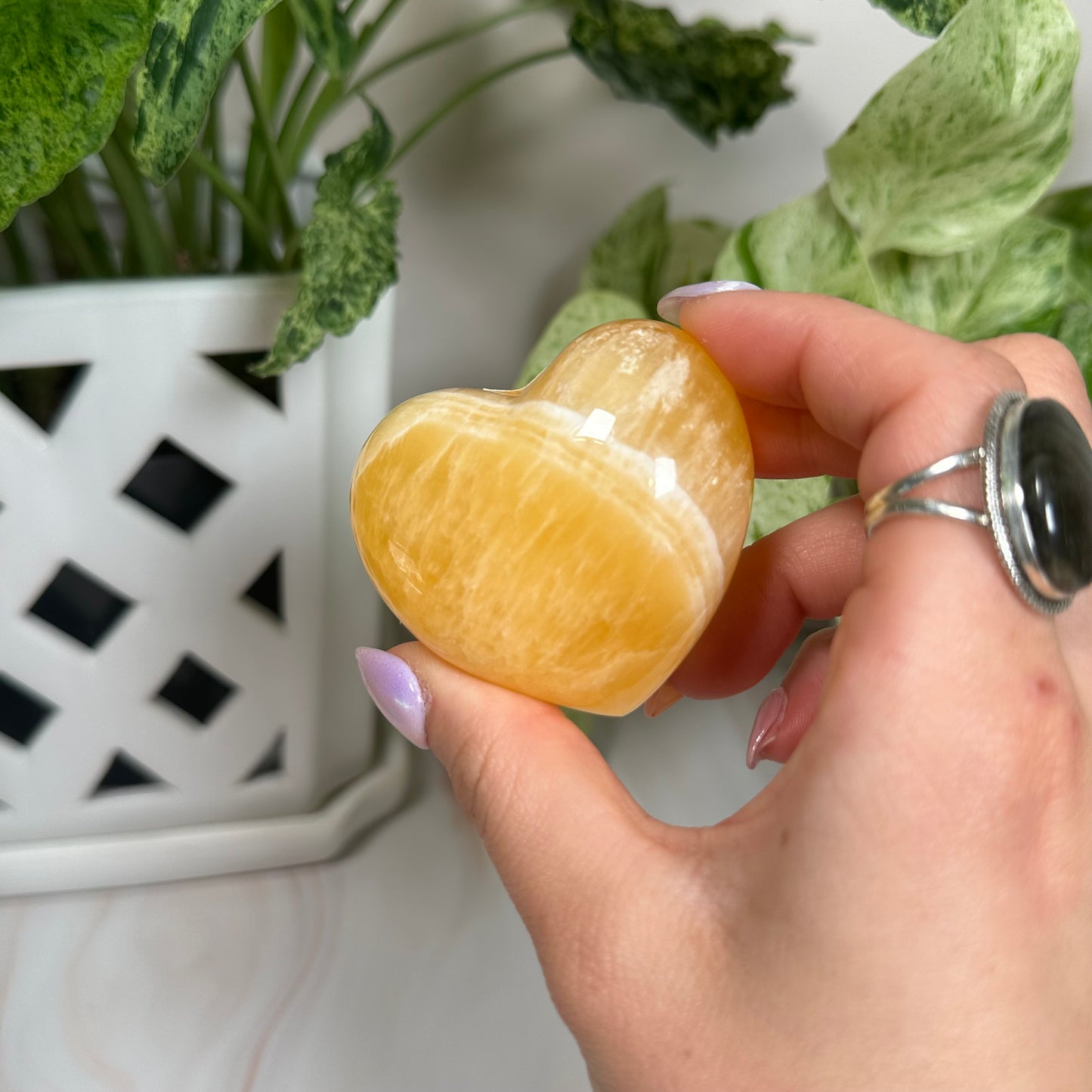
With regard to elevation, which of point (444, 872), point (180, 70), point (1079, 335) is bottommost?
point (444, 872)

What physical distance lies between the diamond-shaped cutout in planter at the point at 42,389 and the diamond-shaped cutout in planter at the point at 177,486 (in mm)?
46

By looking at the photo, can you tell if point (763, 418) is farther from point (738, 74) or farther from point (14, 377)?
point (14, 377)

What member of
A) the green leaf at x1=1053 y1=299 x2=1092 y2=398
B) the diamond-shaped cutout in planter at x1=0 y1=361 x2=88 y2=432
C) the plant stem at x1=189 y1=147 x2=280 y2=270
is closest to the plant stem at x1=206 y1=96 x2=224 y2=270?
the plant stem at x1=189 y1=147 x2=280 y2=270

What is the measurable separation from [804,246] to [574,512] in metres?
0.29

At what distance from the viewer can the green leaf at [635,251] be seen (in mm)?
597

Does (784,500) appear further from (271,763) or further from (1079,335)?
(271,763)

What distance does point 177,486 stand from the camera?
1.54ft

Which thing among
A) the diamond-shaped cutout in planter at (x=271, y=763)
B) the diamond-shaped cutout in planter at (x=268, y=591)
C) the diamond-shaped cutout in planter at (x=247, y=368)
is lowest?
the diamond-shaped cutout in planter at (x=271, y=763)

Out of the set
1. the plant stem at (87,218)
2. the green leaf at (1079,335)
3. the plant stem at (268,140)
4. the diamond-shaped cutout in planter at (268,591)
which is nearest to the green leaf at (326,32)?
the plant stem at (268,140)

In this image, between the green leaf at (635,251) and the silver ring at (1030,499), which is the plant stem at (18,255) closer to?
the green leaf at (635,251)

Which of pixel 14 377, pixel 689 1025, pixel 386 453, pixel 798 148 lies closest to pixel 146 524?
pixel 14 377

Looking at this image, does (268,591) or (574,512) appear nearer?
(574,512)

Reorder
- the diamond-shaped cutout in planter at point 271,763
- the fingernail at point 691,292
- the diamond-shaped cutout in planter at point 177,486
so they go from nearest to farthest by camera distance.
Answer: the fingernail at point 691,292, the diamond-shaped cutout in planter at point 177,486, the diamond-shaped cutout in planter at point 271,763

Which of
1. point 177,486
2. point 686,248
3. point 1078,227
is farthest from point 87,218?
point 1078,227
